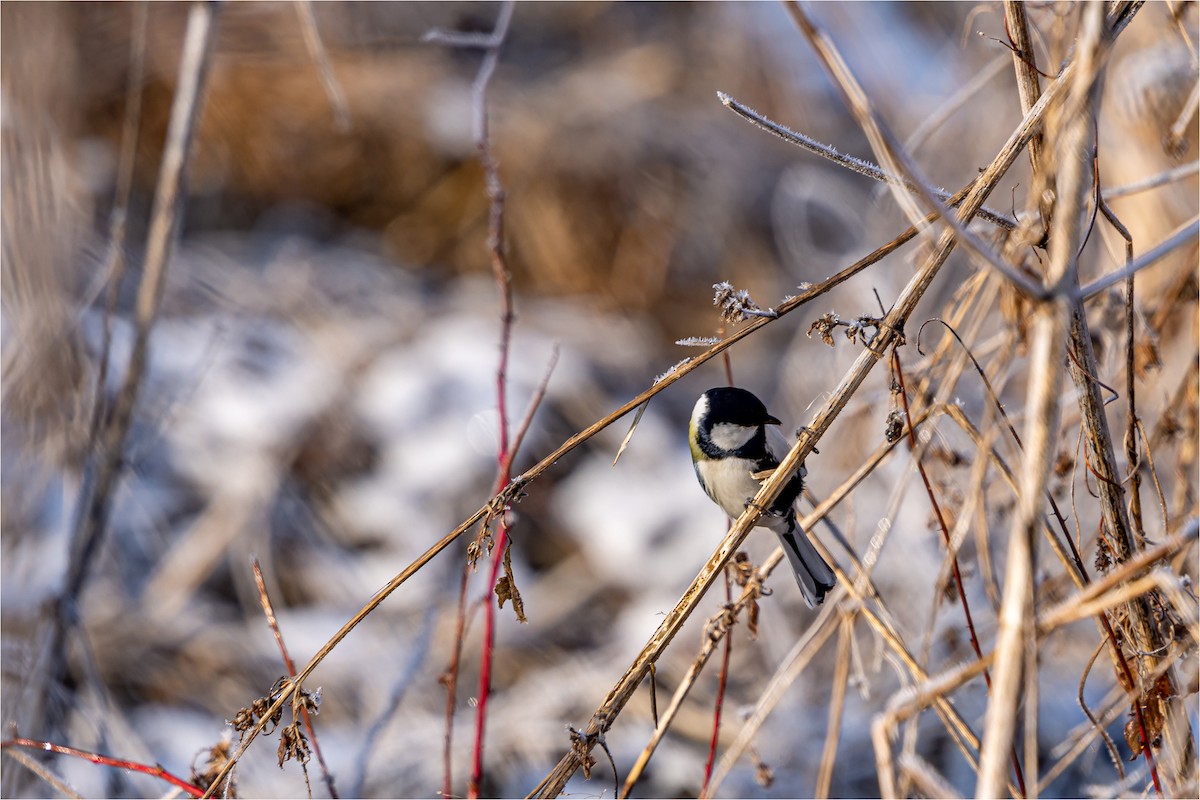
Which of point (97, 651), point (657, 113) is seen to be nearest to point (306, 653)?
point (97, 651)

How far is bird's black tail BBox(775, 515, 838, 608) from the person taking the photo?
157cm

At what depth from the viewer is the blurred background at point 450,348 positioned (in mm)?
2447

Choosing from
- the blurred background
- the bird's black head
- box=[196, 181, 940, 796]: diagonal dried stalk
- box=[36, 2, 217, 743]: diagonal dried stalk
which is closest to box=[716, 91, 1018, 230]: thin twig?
box=[196, 181, 940, 796]: diagonal dried stalk

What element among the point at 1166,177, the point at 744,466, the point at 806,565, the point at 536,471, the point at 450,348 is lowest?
the point at 536,471

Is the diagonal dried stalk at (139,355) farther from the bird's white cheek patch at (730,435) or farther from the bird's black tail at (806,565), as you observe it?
the bird's black tail at (806,565)

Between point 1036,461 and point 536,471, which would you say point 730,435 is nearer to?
point 536,471

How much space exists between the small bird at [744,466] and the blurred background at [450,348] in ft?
0.72

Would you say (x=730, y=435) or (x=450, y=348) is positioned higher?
(x=450, y=348)

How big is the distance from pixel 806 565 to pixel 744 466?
0.69 feet

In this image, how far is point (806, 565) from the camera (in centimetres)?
159

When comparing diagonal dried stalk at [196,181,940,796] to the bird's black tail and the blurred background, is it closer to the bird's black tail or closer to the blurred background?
the blurred background

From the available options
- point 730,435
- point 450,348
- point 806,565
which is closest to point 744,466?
point 730,435

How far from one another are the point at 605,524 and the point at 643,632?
1.91 ft

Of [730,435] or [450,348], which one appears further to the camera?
[450,348]
